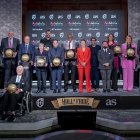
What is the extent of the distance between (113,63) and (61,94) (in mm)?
1820

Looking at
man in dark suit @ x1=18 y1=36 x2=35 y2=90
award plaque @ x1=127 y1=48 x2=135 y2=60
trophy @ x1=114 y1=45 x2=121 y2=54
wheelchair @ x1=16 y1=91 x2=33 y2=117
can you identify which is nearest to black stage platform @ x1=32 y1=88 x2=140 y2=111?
wheelchair @ x1=16 y1=91 x2=33 y2=117

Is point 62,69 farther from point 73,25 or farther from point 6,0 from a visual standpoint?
point 6,0

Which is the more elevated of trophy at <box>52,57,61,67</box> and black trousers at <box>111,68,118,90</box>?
trophy at <box>52,57,61,67</box>

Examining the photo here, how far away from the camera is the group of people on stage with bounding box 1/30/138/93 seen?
386 inches

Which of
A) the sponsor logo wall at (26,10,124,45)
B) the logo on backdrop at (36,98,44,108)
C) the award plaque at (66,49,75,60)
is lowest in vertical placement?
the logo on backdrop at (36,98,44,108)

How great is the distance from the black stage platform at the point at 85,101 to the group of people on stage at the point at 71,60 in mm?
476

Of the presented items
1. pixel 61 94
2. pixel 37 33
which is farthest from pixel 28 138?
pixel 37 33

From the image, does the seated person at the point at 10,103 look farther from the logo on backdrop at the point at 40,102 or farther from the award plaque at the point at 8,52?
the award plaque at the point at 8,52

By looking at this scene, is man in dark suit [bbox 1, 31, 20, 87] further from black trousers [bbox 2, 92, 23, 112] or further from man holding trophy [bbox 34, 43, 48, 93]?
black trousers [bbox 2, 92, 23, 112]

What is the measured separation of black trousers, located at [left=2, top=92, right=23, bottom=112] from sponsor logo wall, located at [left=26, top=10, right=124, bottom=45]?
4.66 meters


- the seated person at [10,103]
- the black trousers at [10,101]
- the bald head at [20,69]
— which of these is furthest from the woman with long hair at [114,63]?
the black trousers at [10,101]

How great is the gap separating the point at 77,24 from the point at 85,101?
4.27 m

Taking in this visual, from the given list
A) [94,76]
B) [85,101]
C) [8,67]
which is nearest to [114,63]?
[94,76]

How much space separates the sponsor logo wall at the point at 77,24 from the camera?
12.8 meters
